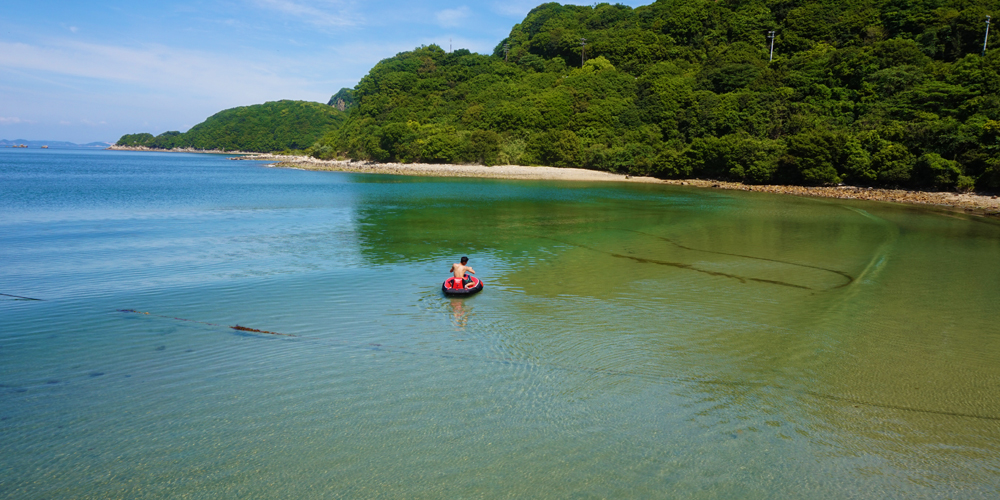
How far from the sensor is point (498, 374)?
8.56 metres

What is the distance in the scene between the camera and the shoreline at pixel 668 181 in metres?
39.3

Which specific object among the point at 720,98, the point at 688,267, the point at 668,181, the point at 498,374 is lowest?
the point at 498,374

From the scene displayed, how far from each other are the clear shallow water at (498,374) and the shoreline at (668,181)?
25.7 m

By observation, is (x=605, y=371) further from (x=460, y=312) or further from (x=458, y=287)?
(x=458, y=287)

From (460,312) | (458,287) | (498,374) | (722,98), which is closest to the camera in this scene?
(498,374)

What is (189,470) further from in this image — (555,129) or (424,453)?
(555,129)

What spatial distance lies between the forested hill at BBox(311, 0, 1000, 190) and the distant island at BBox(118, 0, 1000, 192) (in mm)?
230

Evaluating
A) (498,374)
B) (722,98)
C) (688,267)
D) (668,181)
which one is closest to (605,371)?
(498,374)

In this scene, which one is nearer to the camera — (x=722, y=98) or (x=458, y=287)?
(x=458, y=287)

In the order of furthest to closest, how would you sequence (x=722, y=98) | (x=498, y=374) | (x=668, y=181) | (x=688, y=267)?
(x=722, y=98), (x=668, y=181), (x=688, y=267), (x=498, y=374)

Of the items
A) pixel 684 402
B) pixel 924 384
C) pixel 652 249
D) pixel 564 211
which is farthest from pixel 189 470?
pixel 564 211

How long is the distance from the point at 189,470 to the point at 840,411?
8207 millimetres

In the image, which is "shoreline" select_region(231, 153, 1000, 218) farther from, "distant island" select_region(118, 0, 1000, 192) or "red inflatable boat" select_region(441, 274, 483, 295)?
"red inflatable boat" select_region(441, 274, 483, 295)

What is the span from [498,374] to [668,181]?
59.4 metres
